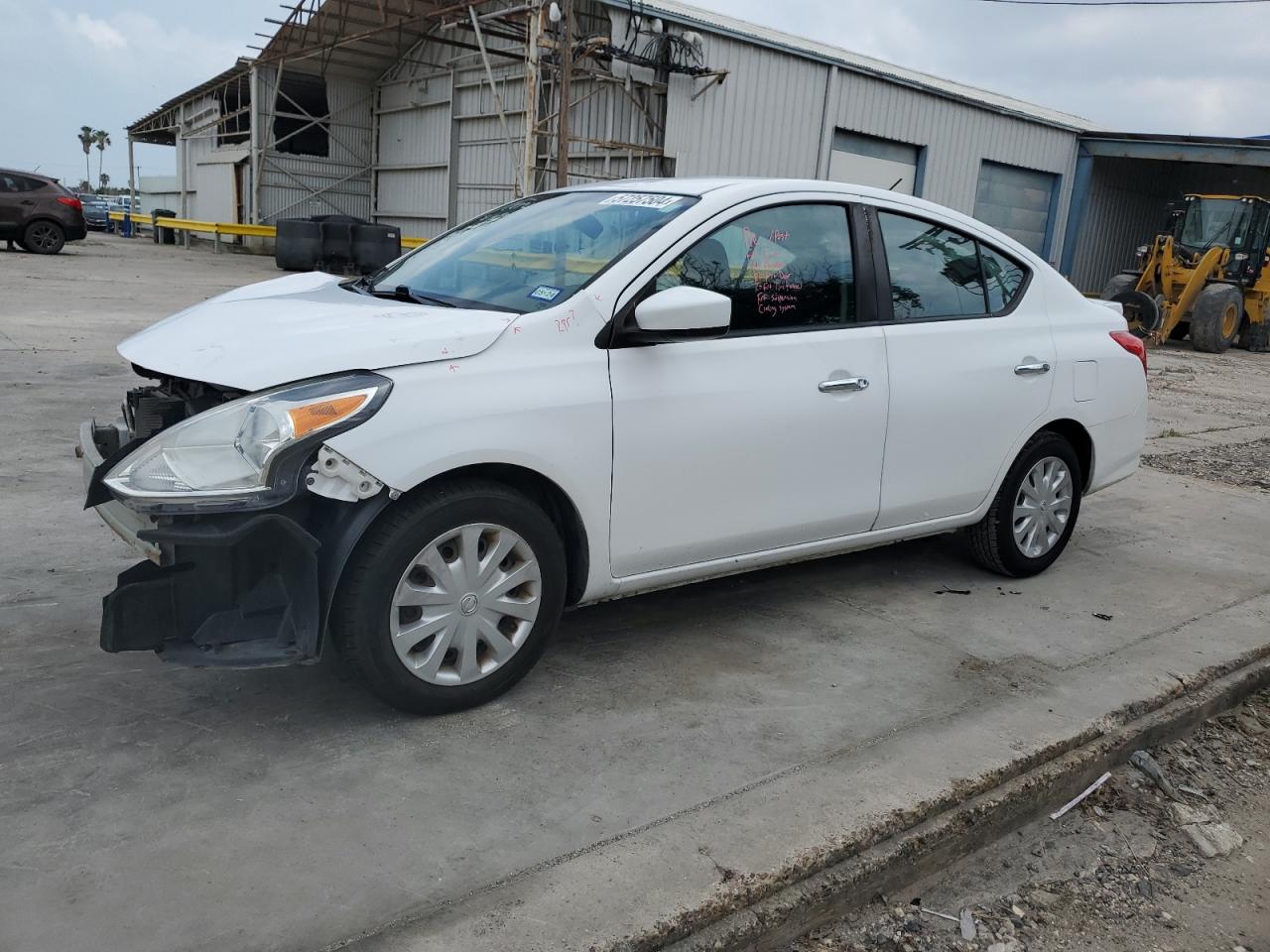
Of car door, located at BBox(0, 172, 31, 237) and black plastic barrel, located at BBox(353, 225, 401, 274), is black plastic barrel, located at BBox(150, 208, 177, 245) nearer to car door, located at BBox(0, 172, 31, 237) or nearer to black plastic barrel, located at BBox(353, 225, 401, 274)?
car door, located at BBox(0, 172, 31, 237)

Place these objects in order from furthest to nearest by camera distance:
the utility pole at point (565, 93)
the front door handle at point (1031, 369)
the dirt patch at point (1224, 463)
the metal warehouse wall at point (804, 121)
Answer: the metal warehouse wall at point (804, 121) < the utility pole at point (565, 93) < the dirt patch at point (1224, 463) < the front door handle at point (1031, 369)

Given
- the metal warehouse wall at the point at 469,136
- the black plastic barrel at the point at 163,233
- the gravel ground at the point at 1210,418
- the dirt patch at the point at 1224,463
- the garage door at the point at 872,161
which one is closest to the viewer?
the dirt patch at the point at 1224,463

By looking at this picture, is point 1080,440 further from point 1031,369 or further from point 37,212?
point 37,212

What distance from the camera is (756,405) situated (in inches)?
142

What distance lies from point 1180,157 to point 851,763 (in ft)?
80.0

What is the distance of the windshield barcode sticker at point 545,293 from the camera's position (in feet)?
11.0

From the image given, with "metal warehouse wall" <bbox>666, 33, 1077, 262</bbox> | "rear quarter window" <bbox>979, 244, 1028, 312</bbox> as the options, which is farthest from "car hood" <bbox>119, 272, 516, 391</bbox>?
"metal warehouse wall" <bbox>666, 33, 1077, 262</bbox>

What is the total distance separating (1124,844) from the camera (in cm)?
306

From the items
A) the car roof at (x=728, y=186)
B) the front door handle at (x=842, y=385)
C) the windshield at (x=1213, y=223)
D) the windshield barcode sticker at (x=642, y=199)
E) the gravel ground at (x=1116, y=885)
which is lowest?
the gravel ground at (x=1116, y=885)

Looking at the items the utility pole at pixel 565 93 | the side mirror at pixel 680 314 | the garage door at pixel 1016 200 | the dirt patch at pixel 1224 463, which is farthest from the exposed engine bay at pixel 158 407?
the garage door at pixel 1016 200

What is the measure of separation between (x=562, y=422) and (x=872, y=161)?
19541mm

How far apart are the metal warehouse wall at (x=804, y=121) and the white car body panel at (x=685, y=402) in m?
14.5

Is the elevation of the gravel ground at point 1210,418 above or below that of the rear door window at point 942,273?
below

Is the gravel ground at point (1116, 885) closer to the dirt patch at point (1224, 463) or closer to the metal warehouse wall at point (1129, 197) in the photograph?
the dirt patch at point (1224, 463)
